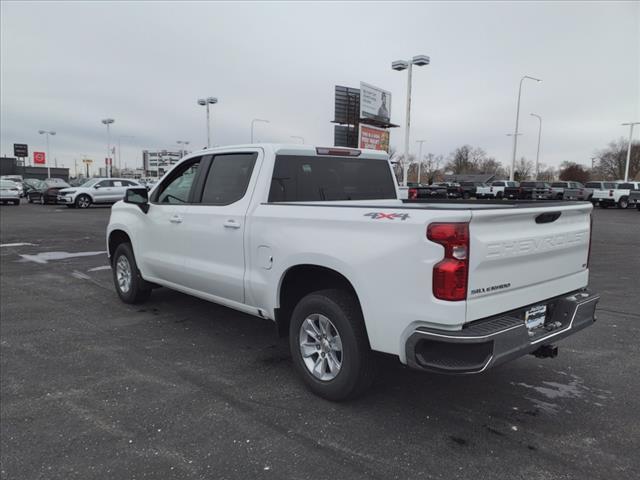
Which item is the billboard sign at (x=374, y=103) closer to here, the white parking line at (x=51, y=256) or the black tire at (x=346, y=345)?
the white parking line at (x=51, y=256)

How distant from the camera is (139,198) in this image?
5727 mm

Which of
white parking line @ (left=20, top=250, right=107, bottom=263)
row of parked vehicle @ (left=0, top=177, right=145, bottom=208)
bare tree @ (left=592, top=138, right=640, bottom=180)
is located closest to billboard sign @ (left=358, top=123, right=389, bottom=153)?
row of parked vehicle @ (left=0, top=177, right=145, bottom=208)

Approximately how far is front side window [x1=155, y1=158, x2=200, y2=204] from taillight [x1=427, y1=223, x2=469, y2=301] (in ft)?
10.5

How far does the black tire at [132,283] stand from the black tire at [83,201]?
23.1 metres

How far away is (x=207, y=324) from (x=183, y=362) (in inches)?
46.7

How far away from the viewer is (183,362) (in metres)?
4.48

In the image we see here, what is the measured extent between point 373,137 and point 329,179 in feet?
68.4

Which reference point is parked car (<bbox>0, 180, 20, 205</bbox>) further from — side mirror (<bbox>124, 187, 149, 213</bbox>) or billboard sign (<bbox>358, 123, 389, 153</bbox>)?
side mirror (<bbox>124, 187, 149, 213</bbox>)

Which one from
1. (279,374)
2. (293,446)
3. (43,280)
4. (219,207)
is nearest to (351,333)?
(293,446)

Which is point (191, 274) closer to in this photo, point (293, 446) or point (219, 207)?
point (219, 207)

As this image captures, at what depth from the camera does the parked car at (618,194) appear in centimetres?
3419

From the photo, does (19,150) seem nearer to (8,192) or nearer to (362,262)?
(8,192)

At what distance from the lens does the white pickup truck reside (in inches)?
114

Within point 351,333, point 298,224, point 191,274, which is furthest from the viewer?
point 191,274
